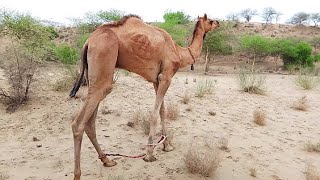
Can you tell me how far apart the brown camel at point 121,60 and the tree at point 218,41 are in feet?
86.3

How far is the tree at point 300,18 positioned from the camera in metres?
66.2

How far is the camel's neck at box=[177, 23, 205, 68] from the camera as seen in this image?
641cm

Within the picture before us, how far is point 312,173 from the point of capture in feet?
19.9

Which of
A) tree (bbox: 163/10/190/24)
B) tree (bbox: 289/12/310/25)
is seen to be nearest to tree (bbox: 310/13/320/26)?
tree (bbox: 289/12/310/25)

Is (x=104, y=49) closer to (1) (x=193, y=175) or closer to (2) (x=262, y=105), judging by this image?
(1) (x=193, y=175)

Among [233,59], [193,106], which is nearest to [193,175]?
[193,106]

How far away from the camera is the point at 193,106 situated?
10297 mm

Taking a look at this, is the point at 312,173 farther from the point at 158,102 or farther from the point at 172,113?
the point at 172,113

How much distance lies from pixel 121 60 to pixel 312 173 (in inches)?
142

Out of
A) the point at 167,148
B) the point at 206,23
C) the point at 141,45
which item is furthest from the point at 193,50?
the point at 167,148

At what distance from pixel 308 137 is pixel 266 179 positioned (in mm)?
3023

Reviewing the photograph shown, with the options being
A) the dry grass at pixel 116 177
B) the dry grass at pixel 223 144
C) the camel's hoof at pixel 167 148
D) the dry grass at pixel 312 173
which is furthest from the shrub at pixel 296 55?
the dry grass at pixel 116 177

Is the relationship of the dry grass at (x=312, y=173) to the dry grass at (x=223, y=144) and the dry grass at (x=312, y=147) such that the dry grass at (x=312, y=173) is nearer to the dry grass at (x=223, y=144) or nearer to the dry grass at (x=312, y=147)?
the dry grass at (x=312, y=147)

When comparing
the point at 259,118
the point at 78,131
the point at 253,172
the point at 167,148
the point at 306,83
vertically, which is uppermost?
the point at 78,131
